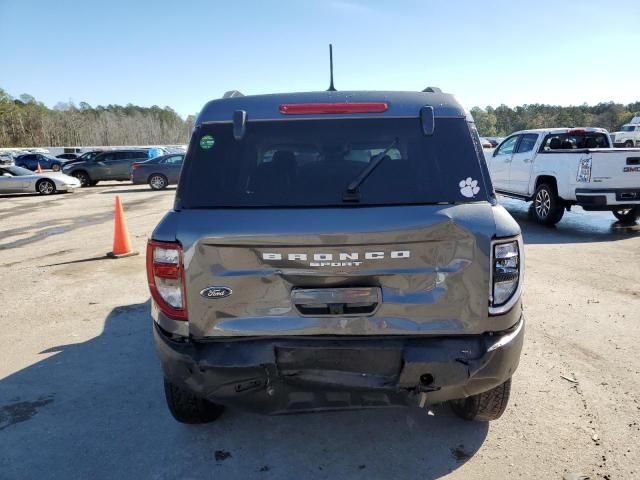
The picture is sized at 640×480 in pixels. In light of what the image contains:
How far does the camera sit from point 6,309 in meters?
5.50

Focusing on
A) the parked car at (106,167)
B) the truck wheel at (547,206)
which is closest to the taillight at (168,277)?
the truck wheel at (547,206)

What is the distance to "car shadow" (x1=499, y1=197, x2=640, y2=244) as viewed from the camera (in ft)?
27.9

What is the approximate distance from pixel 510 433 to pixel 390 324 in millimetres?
1287

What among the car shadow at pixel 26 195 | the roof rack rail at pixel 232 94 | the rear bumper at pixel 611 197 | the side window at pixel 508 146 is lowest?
the car shadow at pixel 26 195

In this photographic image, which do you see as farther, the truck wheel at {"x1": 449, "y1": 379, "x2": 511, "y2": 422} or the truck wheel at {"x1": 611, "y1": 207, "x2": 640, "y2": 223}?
the truck wheel at {"x1": 611, "y1": 207, "x2": 640, "y2": 223}

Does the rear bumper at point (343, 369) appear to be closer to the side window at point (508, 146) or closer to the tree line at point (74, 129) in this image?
the side window at point (508, 146)

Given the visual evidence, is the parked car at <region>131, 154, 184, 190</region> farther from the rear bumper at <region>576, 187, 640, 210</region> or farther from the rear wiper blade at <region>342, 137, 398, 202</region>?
the rear wiper blade at <region>342, 137, 398, 202</region>

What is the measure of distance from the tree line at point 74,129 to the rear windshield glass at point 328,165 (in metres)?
98.5

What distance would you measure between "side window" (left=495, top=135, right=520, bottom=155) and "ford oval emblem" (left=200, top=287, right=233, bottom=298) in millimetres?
10472

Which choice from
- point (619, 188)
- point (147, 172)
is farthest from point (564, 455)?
point (147, 172)

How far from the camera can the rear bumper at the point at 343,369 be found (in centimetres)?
229

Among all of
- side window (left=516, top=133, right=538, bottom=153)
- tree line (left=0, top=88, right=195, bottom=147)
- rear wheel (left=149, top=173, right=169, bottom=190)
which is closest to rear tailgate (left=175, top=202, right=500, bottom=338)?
side window (left=516, top=133, right=538, bottom=153)

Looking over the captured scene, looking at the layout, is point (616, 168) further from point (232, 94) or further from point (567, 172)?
point (232, 94)

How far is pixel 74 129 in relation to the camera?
107 metres
